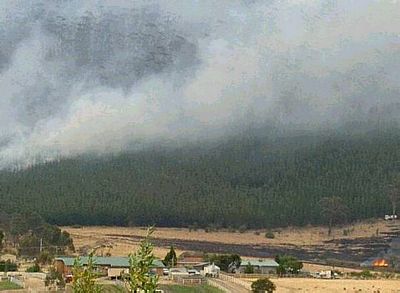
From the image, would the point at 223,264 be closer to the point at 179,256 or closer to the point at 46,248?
the point at 179,256

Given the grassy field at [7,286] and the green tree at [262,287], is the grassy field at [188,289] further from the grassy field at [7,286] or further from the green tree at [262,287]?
the grassy field at [7,286]

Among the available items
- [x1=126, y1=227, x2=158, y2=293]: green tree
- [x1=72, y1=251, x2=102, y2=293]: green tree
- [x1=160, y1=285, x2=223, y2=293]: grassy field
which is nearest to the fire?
[x1=160, y1=285, x2=223, y2=293]: grassy field

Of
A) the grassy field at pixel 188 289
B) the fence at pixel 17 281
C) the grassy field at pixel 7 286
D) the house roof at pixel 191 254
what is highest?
the house roof at pixel 191 254

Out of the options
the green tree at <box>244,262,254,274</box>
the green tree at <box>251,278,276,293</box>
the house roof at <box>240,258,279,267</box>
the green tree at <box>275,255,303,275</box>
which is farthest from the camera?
the house roof at <box>240,258,279,267</box>

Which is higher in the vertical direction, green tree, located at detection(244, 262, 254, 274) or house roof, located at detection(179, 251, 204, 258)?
house roof, located at detection(179, 251, 204, 258)

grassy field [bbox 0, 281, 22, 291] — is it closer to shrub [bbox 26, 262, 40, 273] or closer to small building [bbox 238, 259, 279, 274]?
shrub [bbox 26, 262, 40, 273]

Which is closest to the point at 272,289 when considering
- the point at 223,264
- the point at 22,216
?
the point at 223,264

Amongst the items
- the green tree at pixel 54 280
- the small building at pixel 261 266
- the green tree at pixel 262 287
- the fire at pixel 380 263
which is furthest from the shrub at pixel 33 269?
the fire at pixel 380 263

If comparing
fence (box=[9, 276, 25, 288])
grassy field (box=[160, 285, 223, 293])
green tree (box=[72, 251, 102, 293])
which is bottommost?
grassy field (box=[160, 285, 223, 293])

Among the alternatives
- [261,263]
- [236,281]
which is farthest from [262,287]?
[261,263]

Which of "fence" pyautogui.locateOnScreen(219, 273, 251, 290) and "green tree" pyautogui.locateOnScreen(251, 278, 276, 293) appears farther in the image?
"fence" pyautogui.locateOnScreen(219, 273, 251, 290)

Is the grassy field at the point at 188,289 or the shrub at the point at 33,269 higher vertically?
the shrub at the point at 33,269

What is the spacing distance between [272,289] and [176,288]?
12553 millimetres

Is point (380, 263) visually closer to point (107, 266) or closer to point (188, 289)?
point (107, 266)
